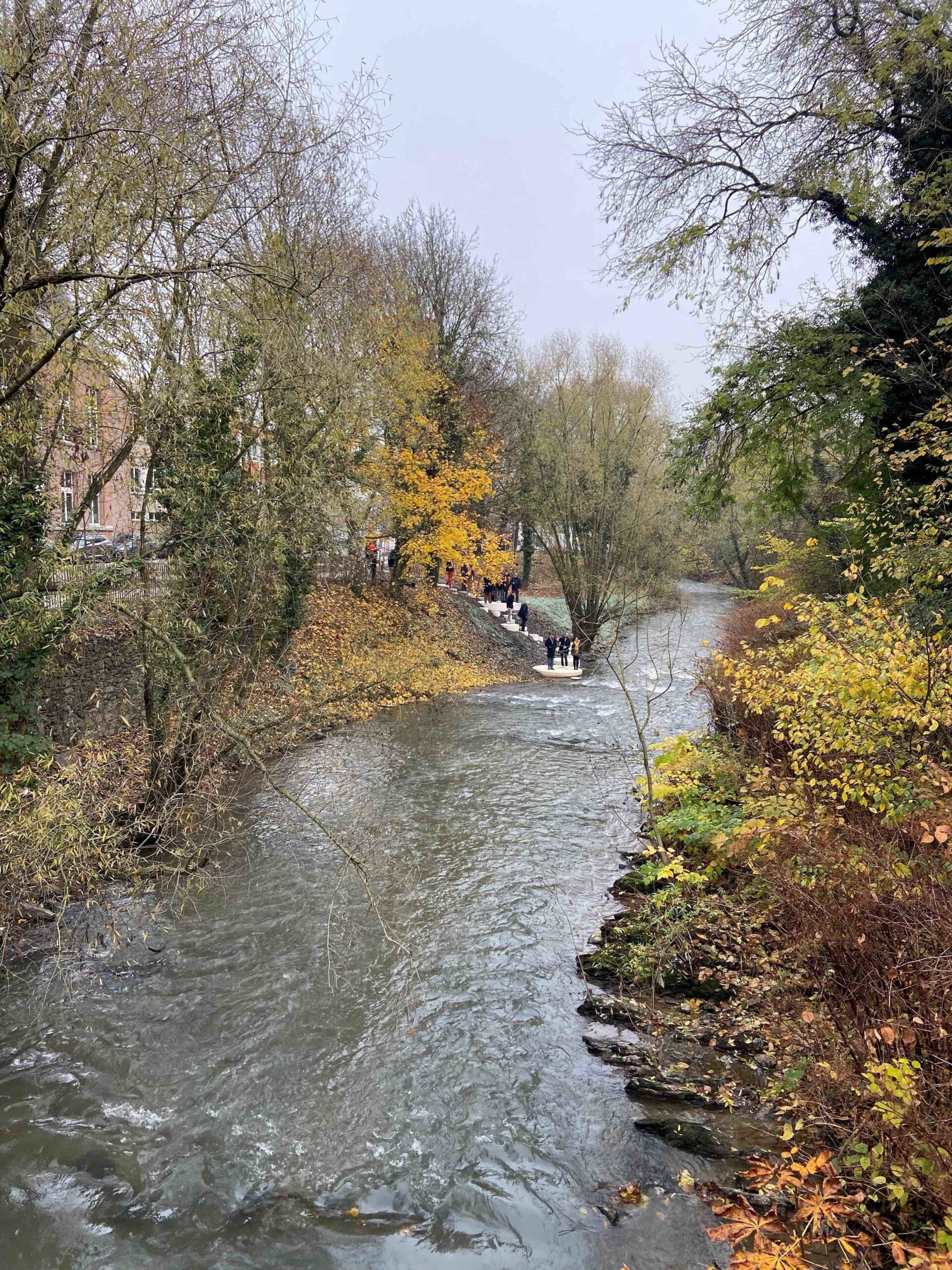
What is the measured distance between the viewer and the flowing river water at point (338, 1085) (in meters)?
4.13

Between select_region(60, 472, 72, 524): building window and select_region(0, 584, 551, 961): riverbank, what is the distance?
282 centimetres

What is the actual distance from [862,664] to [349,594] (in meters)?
17.5

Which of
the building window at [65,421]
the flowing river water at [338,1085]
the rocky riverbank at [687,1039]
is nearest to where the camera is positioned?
the flowing river water at [338,1085]

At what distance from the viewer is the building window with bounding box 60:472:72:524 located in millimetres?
8805

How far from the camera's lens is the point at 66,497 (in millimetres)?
9117

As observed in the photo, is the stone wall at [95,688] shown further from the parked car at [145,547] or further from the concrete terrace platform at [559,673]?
the concrete terrace platform at [559,673]

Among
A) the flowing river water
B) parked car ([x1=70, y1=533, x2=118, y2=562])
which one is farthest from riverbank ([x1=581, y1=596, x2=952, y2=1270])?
parked car ([x1=70, y1=533, x2=118, y2=562])

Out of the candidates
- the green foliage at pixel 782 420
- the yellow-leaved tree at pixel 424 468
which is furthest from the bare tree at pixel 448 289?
the green foliage at pixel 782 420

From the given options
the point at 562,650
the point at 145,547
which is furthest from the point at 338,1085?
the point at 562,650

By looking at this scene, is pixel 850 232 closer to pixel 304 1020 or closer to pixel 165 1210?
pixel 304 1020

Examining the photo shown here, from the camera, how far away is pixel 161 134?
6363 millimetres

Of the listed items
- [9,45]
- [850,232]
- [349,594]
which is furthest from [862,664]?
[349,594]

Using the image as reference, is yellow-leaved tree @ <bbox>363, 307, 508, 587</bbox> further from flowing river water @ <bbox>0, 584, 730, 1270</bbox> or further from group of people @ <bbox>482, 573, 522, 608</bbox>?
flowing river water @ <bbox>0, 584, 730, 1270</bbox>

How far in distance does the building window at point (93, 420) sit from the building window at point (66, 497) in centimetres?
68
